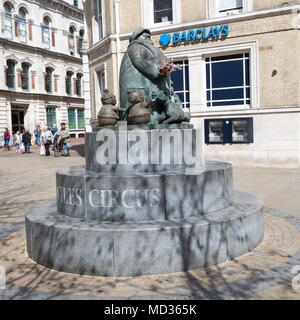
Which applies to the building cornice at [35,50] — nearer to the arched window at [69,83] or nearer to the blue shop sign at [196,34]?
the arched window at [69,83]

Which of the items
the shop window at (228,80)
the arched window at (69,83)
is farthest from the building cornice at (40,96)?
the shop window at (228,80)

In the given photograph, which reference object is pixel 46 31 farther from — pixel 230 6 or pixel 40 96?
pixel 230 6

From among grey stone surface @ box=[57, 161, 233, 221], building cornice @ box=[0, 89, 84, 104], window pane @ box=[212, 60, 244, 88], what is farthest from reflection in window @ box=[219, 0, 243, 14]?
building cornice @ box=[0, 89, 84, 104]

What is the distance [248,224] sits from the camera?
198 inches

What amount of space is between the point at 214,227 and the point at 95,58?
54.0 ft

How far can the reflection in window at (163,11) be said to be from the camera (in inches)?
642

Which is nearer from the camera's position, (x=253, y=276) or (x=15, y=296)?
(x=15, y=296)

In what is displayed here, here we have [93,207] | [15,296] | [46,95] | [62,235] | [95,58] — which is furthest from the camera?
[46,95]

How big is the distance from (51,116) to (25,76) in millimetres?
4987

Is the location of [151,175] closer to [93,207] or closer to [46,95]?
[93,207]

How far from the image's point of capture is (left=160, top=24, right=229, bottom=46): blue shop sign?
14.7 m

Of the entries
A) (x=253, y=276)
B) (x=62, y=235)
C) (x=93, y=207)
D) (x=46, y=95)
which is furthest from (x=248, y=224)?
(x=46, y=95)

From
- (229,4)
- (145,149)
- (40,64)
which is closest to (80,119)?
(40,64)

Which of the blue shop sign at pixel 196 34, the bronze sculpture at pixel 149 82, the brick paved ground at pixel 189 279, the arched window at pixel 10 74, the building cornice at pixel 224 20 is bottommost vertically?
the brick paved ground at pixel 189 279
